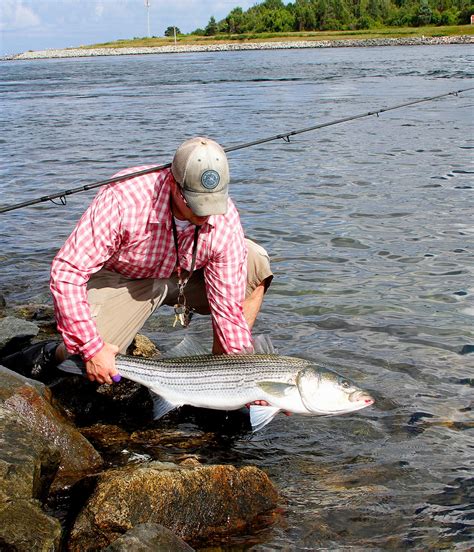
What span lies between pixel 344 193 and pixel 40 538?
11.4m

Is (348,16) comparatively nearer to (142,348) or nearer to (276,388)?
(142,348)

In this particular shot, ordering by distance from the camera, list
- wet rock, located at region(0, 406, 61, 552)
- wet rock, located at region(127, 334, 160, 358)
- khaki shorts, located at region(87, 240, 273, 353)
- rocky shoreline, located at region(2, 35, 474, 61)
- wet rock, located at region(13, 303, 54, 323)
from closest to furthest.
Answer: wet rock, located at region(0, 406, 61, 552), khaki shorts, located at region(87, 240, 273, 353), wet rock, located at region(127, 334, 160, 358), wet rock, located at region(13, 303, 54, 323), rocky shoreline, located at region(2, 35, 474, 61)

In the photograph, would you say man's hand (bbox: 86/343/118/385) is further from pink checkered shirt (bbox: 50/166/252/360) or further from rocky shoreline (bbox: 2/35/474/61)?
rocky shoreline (bbox: 2/35/474/61)

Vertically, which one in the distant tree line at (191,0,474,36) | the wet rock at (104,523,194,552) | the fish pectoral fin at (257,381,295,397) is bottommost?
the wet rock at (104,523,194,552)

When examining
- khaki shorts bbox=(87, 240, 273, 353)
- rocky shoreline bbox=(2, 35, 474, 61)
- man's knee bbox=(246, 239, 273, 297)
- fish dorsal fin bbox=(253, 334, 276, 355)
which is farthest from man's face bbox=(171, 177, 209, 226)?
rocky shoreline bbox=(2, 35, 474, 61)

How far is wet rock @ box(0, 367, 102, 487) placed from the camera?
488 centimetres

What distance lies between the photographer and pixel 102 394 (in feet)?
20.1

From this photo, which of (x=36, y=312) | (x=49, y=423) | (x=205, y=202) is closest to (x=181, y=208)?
(x=205, y=202)

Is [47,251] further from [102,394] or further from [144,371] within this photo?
[144,371]

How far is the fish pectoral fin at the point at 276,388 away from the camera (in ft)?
16.6

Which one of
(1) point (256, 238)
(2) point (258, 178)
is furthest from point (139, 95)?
(1) point (256, 238)

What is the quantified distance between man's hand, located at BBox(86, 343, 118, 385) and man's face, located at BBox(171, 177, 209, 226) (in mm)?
949

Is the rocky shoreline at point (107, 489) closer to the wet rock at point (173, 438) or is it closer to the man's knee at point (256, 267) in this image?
the wet rock at point (173, 438)

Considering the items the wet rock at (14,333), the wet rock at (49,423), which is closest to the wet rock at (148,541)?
the wet rock at (49,423)
